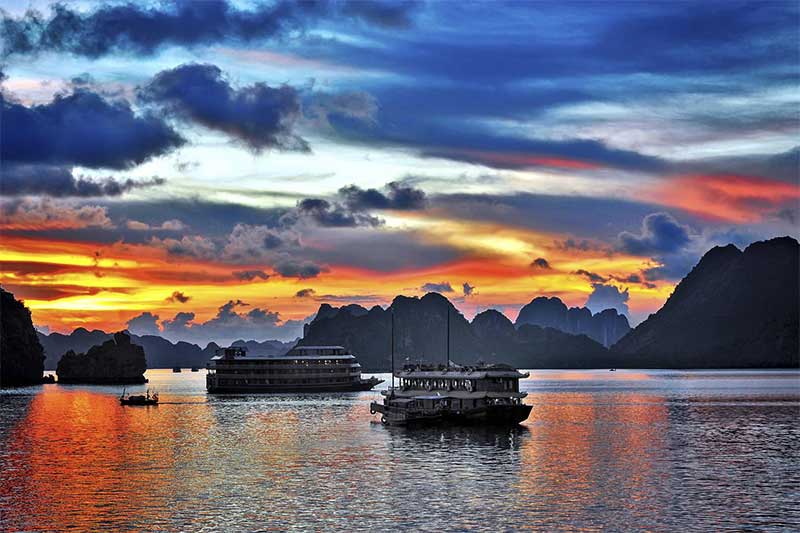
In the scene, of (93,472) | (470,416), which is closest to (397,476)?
(93,472)

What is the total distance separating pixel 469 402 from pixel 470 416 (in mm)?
3767

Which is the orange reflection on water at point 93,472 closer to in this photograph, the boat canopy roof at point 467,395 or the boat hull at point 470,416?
the boat hull at point 470,416

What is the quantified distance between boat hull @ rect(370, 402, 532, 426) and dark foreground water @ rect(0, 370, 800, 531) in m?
3.23

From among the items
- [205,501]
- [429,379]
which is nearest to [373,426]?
[429,379]

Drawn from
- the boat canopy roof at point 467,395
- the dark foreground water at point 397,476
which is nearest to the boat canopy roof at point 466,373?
the boat canopy roof at point 467,395

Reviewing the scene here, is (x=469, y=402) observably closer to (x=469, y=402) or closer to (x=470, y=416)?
(x=469, y=402)

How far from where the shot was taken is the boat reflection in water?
12900 centimetres

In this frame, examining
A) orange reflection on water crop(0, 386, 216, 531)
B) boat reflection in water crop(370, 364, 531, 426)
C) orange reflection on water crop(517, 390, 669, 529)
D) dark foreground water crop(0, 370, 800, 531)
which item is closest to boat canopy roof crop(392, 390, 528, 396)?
boat reflection in water crop(370, 364, 531, 426)

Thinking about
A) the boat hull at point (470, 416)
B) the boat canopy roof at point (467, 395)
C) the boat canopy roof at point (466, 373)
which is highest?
the boat canopy roof at point (466, 373)

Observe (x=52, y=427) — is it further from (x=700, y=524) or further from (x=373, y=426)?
(x=700, y=524)

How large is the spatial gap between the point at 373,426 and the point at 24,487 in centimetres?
6353

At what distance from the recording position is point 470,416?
Answer: 129m

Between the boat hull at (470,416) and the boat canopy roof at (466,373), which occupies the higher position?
the boat canopy roof at (466,373)

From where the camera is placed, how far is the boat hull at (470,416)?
5064 inches
